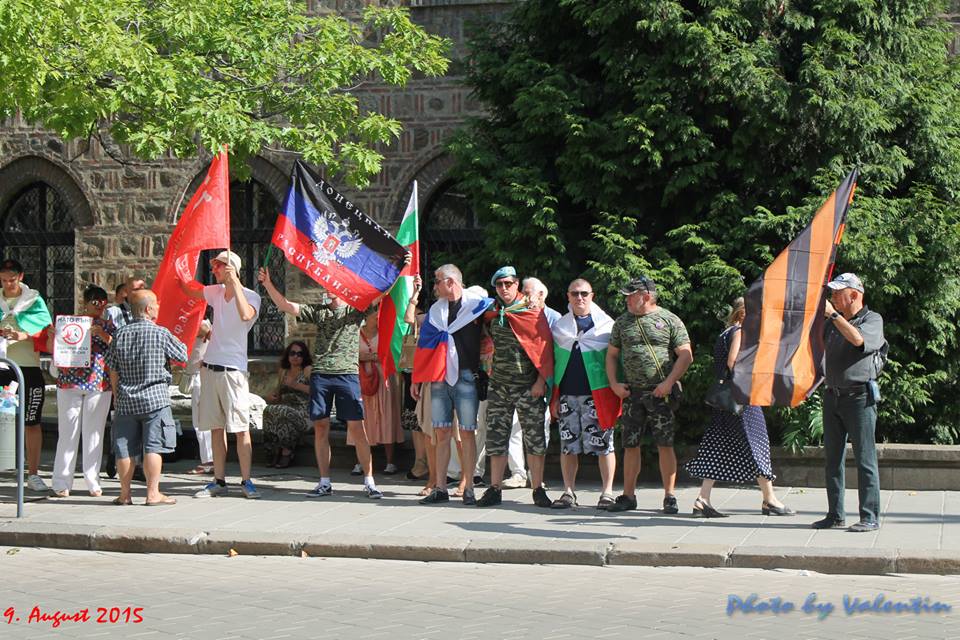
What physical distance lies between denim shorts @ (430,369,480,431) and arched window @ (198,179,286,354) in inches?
294

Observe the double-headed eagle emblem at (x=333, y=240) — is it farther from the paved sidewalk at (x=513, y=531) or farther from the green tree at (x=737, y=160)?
the paved sidewalk at (x=513, y=531)

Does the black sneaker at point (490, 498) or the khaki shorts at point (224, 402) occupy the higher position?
the khaki shorts at point (224, 402)

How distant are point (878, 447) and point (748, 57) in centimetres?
382

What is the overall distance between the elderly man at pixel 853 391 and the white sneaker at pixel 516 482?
319cm

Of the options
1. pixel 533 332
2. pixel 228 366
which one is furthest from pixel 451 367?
pixel 228 366

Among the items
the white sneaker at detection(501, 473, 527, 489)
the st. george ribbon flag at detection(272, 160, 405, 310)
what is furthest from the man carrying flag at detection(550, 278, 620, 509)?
the st. george ribbon flag at detection(272, 160, 405, 310)

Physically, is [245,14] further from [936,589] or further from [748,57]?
[936,589]

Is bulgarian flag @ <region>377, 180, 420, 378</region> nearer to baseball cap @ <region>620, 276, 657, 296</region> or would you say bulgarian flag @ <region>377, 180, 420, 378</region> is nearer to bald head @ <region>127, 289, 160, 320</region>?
bald head @ <region>127, 289, 160, 320</region>

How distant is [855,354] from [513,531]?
285 cm

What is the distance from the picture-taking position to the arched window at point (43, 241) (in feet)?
63.4

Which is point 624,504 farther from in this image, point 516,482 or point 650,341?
point 516,482

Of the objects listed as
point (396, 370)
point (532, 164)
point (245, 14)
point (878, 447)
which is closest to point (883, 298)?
point (878, 447)

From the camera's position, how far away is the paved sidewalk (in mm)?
8953

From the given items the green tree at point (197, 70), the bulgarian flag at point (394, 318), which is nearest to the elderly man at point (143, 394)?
the bulgarian flag at point (394, 318)
